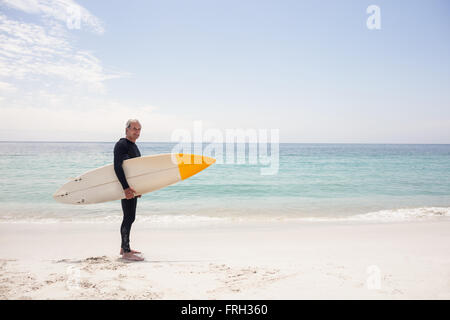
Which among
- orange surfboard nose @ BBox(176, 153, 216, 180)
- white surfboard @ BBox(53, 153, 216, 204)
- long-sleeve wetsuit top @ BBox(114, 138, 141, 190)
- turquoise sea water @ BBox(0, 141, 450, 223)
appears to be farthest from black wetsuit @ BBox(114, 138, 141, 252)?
turquoise sea water @ BBox(0, 141, 450, 223)

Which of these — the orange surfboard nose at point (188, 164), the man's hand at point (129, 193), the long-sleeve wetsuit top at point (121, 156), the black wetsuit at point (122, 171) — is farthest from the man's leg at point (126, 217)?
the orange surfboard nose at point (188, 164)

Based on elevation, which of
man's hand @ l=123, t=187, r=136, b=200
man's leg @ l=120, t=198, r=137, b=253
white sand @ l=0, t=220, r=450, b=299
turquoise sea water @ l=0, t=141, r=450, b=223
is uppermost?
man's hand @ l=123, t=187, r=136, b=200

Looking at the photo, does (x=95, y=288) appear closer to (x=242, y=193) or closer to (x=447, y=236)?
(x=447, y=236)

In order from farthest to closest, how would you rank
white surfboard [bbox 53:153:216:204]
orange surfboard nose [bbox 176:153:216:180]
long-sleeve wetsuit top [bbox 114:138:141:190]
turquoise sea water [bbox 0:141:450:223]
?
turquoise sea water [bbox 0:141:450:223], orange surfboard nose [bbox 176:153:216:180], white surfboard [bbox 53:153:216:204], long-sleeve wetsuit top [bbox 114:138:141:190]

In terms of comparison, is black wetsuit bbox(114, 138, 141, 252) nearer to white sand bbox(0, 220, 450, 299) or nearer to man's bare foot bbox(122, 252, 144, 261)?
man's bare foot bbox(122, 252, 144, 261)

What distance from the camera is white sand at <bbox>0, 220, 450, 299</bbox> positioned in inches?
90.2

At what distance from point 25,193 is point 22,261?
7499 millimetres

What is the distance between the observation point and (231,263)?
121 inches

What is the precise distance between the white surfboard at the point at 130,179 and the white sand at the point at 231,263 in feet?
2.46

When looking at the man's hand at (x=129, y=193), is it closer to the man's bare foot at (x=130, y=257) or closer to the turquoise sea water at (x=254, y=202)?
the man's bare foot at (x=130, y=257)

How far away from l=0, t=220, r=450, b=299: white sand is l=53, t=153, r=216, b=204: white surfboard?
0.75 metres

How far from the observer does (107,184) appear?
3641 millimetres
